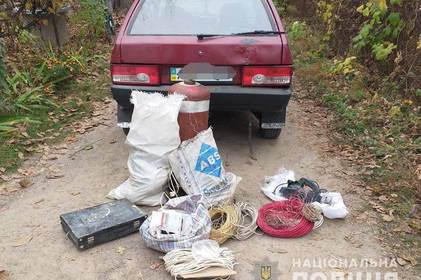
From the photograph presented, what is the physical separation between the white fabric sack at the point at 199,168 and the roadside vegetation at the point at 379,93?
4.46 ft

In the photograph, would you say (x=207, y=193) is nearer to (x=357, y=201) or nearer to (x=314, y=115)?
(x=357, y=201)

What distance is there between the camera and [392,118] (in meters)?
5.20

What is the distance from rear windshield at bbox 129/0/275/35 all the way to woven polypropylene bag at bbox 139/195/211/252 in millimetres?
1697

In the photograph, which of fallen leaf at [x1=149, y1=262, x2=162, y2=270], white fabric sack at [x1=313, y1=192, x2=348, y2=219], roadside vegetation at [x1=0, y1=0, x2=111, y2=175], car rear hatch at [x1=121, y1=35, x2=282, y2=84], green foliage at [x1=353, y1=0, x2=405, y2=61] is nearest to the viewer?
fallen leaf at [x1=149, y1=262, x2=162, y2=270]

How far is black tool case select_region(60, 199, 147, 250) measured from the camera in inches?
122

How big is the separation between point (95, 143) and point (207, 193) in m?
1.93

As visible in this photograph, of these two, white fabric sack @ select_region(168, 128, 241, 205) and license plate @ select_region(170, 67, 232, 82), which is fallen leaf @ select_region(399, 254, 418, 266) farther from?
license plate @ select_region(170, 67, 232, 82)

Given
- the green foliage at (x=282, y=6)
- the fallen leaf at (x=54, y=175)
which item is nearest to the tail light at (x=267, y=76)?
the fallen leaf at (x=54, y=175)

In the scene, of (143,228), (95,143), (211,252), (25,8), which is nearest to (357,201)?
(211,252)

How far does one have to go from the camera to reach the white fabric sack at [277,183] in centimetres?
382

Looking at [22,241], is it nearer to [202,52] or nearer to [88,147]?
[88,147]

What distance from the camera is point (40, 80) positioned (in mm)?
6246

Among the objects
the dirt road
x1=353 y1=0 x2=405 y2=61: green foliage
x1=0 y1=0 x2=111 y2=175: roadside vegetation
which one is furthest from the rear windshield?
x1=353 y1=0 x2=405 y2=61: green foliage

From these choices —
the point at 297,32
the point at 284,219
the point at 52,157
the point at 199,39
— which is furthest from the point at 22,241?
the point at 297,32
